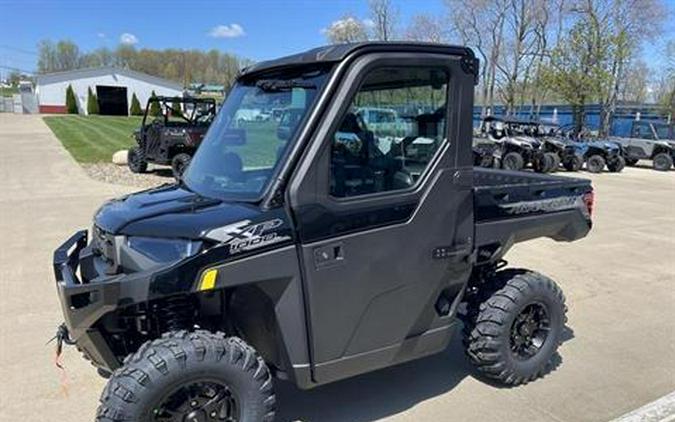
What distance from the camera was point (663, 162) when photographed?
2255cm

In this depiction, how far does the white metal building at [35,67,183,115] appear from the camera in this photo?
5338cm

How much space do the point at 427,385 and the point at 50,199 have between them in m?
9.24

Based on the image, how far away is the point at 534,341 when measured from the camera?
13.3 ft

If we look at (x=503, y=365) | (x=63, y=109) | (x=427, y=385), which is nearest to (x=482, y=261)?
(x=503, y=365)

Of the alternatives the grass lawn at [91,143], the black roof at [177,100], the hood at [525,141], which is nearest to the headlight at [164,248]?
the black roof at [177,100]

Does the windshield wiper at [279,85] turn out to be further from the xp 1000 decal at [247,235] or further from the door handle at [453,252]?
the door handle at [453,252]

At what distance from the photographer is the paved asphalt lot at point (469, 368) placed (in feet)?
11.7

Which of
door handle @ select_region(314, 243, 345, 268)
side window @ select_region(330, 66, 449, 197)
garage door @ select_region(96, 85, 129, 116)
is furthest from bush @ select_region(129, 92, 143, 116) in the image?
door handle @ select_region(314, 243, 345, 268)

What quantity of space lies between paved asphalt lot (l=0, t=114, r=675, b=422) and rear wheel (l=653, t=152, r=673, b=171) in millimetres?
15705

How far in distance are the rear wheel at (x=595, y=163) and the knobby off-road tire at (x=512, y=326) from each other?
61.1 ft

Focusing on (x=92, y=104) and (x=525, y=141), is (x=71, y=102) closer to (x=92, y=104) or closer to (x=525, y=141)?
(x=92, y=104)

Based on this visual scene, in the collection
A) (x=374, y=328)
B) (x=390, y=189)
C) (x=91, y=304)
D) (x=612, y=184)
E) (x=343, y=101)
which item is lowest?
(x=612, y=184)

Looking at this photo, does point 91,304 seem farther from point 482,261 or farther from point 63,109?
point 63,109

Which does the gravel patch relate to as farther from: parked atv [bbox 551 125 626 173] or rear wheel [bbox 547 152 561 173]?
parked atv [bbox 551 125 626 173]
